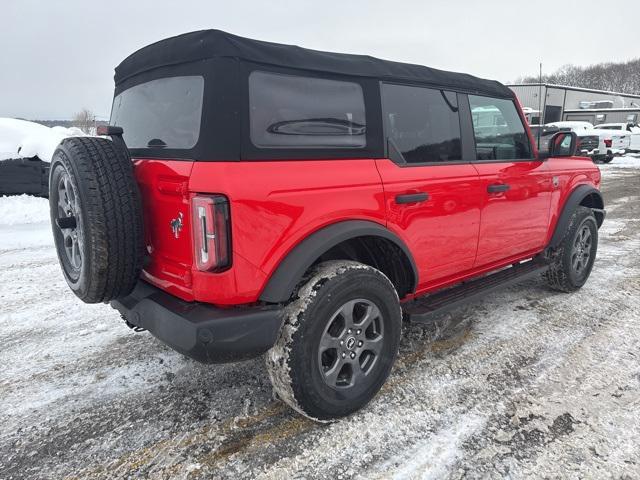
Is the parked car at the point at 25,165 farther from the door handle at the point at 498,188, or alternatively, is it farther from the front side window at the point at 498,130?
the door handle at the point at 498,188

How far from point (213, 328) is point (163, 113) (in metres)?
1.18

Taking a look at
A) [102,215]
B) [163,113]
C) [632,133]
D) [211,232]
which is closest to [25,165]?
[163,113]

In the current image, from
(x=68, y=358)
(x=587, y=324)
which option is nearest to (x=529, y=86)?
(x=587, y=324)

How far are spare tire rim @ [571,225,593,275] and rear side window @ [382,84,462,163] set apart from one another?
1973 mm

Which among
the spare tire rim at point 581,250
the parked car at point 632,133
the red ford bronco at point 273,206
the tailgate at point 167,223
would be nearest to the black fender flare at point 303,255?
the red ford bronco at point 273,206

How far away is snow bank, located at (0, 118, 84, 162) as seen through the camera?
7566 millimetres

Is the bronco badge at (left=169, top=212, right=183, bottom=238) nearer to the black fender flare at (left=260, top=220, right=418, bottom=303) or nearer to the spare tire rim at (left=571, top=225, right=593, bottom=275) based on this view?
the black fender flare at (left=260, top=220, right=418, bottom=303)

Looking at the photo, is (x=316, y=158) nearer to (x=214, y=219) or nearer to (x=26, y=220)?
(x=214, y=219)

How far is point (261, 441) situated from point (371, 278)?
3.30 feet

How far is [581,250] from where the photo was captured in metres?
4.39

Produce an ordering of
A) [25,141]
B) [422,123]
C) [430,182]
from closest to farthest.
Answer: [430,182]
[422,123]
[25,141]

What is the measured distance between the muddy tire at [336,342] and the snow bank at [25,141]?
669 centimetres

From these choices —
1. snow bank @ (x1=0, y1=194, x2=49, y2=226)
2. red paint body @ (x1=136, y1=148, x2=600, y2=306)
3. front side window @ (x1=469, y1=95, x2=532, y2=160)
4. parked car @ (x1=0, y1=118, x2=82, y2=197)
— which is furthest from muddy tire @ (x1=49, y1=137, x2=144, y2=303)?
parked car @ (x1=0, y1=118, x2=82, y2=197)

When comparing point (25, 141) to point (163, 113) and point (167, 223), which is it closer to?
point (163, 113)
